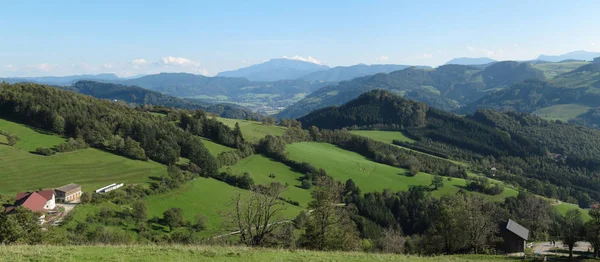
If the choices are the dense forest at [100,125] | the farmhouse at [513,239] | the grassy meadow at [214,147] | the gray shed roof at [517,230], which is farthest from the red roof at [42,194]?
the gray shed roof at [517,230]

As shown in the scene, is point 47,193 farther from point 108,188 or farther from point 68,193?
point 108,188

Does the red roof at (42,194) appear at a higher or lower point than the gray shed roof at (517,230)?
higher

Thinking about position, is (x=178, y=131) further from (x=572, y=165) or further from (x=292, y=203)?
(x=572, y=165)

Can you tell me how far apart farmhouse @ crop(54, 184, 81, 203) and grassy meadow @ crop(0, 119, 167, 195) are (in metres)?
3.80

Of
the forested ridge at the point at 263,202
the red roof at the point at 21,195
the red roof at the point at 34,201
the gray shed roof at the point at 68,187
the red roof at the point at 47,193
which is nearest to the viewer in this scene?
the forested ridge at the point at 263,202

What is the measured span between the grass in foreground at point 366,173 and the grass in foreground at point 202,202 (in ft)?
107

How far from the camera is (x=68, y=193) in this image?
64625 millimetres

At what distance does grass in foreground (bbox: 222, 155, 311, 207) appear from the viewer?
308 ft

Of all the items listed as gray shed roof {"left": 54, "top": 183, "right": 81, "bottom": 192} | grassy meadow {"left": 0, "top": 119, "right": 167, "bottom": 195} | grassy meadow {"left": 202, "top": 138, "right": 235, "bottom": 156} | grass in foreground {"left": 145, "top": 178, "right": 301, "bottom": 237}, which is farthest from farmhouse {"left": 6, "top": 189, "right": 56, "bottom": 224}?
grassy meadow {"left": 202, "top": 138, "right": 235, "bottom": 156}

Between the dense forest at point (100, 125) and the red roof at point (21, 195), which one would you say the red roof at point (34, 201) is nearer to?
the red roof at point (21, 195)

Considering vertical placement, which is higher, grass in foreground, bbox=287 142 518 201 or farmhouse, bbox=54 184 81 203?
farmhouse, bbox=54 184 81 203

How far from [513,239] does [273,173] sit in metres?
67.9

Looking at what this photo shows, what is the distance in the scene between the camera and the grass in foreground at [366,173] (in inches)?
4274

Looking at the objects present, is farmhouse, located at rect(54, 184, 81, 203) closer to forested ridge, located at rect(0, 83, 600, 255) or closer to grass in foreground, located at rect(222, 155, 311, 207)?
forested ridge, located at rect(0, 83, 600, 255)
